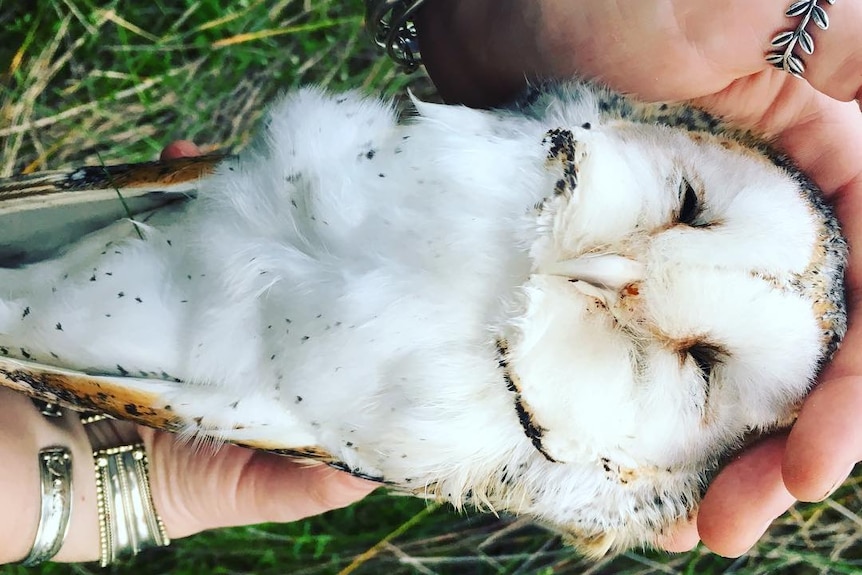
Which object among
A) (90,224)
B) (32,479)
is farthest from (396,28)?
(32,479)

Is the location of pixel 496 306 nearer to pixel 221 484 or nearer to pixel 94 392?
pixel 94 392

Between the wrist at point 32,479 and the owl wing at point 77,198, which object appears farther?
the wrist at point 32,479

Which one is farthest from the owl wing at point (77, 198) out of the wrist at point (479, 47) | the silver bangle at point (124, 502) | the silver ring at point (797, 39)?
the silver ring at point (797, 39)

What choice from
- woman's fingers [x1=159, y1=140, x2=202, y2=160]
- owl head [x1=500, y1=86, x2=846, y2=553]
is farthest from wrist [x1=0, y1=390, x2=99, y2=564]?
owl head [x1=500, y1=86, x2=846, y2=553]

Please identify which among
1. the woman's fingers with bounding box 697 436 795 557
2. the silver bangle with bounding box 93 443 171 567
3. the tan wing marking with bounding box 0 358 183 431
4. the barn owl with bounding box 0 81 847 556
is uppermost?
the barn owl with bounding box 0 81 847 556

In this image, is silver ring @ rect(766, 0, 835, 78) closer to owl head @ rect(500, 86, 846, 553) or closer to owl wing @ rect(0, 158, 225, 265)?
Answer: owl head @ rect(500, 86, 846, 553)

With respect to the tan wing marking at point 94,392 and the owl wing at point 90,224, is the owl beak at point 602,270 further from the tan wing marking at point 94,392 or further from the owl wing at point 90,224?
the tan wing marking at point 94,392

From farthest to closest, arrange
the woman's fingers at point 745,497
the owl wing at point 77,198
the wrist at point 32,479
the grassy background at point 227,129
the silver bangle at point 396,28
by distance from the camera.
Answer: the grassy background at point 227,129
the silver bangle at point 396,28
the wrist at point 32,479
the owl wing at point 77,198
the woman's fingers at point 745,497
